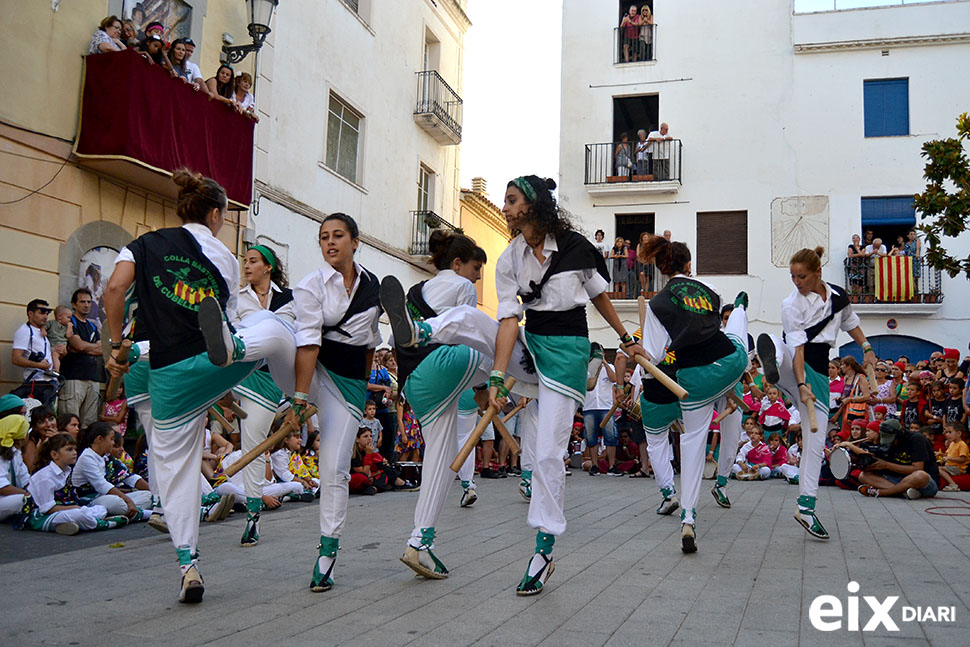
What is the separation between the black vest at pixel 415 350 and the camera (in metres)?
5.36

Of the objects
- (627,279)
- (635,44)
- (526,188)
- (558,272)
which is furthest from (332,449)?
(635,44)

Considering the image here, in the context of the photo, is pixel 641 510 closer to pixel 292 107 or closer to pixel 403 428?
pixel 403 428

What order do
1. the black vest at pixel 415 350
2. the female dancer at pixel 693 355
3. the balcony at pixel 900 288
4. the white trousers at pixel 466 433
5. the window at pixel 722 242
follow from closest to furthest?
1. the black vest at pixel 415 350
2. the female dancer at pixel 693 355
3. the white trousers at pixel 466 433
4. the balcony at pixel 900 288
5. the window at pixel 722 242

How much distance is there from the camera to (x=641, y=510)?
8781 millimetres

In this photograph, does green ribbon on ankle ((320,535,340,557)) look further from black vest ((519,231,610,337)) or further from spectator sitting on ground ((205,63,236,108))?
spectator sitting on ground ((205,63,236,108))

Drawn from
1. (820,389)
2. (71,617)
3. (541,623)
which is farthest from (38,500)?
(820,389)

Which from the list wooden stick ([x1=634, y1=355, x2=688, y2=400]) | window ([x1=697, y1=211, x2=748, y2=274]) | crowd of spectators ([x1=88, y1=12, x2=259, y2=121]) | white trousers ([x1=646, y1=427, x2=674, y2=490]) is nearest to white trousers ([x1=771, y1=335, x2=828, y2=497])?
white trousers ([x1=646, y1=427, x2=674, y2=490])

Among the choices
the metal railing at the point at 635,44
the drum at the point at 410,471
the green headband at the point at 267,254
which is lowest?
the drum at the point at 410,471

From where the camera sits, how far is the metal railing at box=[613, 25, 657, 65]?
24.7m

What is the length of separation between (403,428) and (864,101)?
17.1 m

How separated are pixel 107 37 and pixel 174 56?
113 centimetres

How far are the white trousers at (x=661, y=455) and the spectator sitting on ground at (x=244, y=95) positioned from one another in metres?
8.90

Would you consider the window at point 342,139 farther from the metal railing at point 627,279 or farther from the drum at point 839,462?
the drum at point 839,462

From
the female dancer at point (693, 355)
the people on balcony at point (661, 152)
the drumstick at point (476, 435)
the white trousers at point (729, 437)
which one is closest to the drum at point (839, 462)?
the white trousers at point (729, 437)
